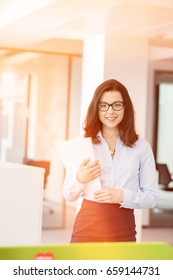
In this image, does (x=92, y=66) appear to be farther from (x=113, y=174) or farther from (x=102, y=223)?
→ (x=102, y=223)

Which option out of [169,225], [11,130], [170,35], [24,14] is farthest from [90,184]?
[169,225]

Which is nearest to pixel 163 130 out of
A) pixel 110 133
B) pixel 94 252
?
pixel 110 133

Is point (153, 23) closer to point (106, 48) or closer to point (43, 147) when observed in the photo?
point (106, 48)

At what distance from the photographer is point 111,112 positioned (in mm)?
2963

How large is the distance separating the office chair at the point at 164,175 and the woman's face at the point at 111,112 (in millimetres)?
7393

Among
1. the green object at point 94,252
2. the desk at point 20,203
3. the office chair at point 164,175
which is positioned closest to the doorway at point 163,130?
the office chair at point 164,175

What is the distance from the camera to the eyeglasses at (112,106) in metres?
3.00

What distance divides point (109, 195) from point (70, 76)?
6903mm

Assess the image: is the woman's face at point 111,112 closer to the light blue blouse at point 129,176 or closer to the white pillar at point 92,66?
the light blue blouse at point 129,176

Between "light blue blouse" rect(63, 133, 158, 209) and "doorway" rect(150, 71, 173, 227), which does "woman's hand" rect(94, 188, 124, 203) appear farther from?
"doorway" rect(150, 71, 173, 227)

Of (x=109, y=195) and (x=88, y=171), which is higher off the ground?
(x=88, y=171)

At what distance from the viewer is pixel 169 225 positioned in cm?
1077

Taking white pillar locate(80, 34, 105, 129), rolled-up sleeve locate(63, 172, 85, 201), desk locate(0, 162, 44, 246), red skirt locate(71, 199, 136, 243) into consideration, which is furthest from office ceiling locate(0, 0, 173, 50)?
desk locate(0, 162, 44, 246)

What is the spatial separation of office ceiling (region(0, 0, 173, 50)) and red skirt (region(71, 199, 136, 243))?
107 inches
